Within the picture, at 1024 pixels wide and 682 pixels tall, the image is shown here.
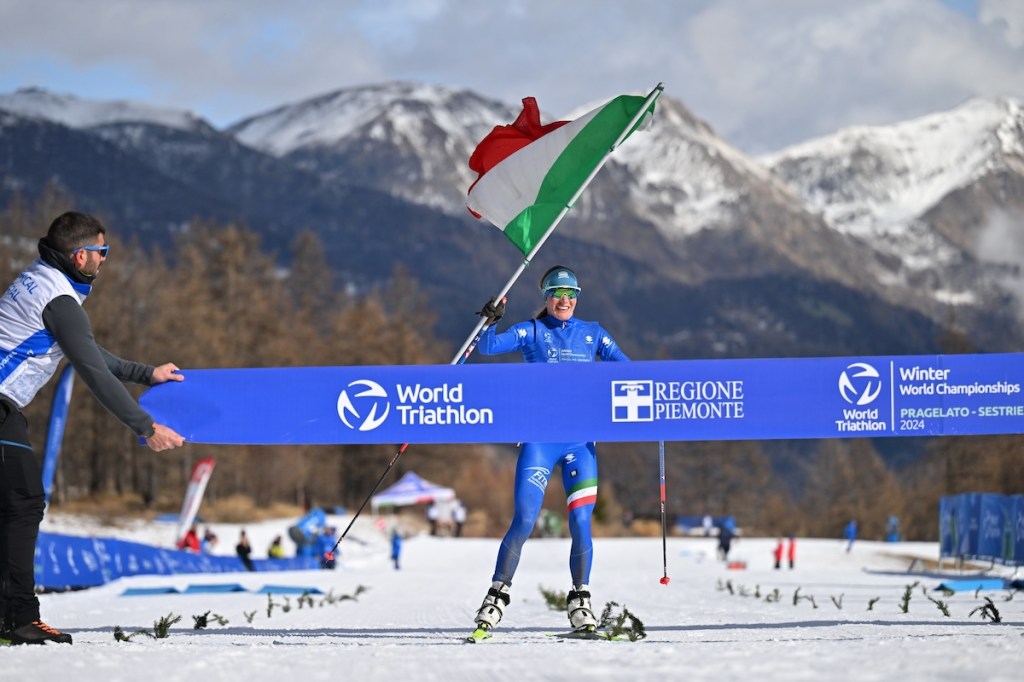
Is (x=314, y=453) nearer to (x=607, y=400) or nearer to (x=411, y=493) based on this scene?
(x=411, y=493)

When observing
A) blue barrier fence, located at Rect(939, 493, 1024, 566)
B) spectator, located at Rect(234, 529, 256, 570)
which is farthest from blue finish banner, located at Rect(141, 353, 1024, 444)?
spectator, located at Rect(234, 529, 256, 570)

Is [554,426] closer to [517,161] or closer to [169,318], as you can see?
[517,161]

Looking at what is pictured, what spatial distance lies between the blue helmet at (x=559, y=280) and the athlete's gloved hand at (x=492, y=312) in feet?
1.06

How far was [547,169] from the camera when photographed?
10578 millimetres

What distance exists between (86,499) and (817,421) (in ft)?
180

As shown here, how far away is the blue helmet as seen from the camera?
888 centimetres

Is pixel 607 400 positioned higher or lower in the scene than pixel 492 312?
lower

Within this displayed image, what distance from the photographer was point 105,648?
694 cm

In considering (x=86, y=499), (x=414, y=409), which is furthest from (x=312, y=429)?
(x=86, y=499)

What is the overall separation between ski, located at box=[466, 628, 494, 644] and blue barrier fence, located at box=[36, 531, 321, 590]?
1273cm

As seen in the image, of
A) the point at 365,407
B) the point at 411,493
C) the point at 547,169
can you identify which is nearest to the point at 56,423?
the point at 547,169

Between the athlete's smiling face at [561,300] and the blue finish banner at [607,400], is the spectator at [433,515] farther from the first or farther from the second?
the athlete's smiling face at [561,300]

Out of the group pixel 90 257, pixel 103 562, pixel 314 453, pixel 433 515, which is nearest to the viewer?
pixel 90 257

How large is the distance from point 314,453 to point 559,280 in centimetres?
7311
